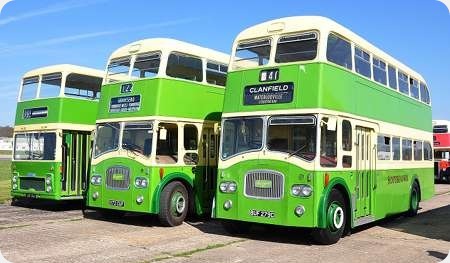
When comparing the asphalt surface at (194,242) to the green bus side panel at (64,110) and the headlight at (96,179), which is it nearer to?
the headlight at (96,179)

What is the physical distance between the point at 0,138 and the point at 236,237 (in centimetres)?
11335

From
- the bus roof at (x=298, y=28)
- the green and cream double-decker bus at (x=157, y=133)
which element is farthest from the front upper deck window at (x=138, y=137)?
the bus roof at (x=298, y=28)

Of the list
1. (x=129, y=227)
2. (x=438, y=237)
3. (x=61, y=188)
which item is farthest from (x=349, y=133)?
(x=61, y=188)

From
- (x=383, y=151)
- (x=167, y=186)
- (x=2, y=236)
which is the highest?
(x=383, y=151)

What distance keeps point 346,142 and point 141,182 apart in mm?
4755

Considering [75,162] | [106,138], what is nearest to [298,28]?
[106,138]

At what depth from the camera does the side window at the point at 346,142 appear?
36.4ft

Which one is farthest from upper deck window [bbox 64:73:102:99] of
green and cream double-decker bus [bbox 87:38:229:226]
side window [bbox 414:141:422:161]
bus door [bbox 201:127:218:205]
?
side window [bbox 414:141:422:161]

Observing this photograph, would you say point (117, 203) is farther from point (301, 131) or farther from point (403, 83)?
point (403, 83)

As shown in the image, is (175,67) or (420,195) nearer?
(175,67)

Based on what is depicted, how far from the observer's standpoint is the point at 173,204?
1310cm

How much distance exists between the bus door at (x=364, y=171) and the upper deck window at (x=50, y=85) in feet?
30.0

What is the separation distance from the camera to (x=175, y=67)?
44.9ft

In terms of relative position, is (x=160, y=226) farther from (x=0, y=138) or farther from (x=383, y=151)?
(x=0, y=138)
